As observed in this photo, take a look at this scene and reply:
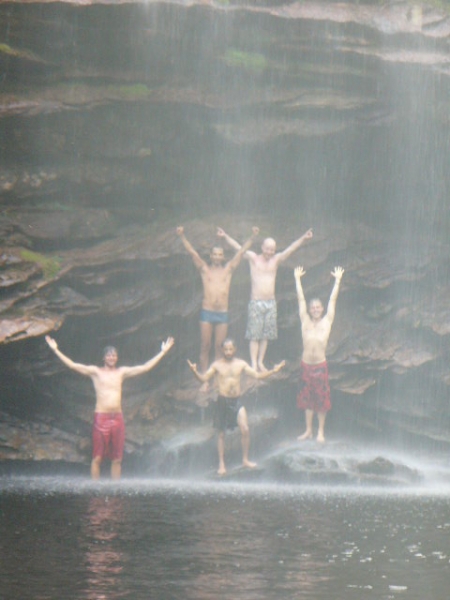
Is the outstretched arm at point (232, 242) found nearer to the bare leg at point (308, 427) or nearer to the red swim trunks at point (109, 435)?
the bare leg at point (308, 427)

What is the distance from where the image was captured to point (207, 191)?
1830 centimetres

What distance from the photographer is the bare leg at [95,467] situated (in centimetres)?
1473

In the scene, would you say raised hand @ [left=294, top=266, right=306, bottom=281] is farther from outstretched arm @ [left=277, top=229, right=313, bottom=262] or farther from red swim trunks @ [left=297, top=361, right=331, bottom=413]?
red swim trunks @ [left=297, top=361, right=331, bottom=413]

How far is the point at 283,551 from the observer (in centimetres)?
907

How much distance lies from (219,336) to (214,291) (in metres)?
0.86

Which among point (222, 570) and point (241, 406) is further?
point (241, 406)

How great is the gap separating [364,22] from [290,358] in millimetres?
6443

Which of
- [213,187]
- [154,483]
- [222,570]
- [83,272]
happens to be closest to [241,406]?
[154,483]

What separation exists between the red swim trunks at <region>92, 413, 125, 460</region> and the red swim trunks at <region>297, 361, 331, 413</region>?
135 inches

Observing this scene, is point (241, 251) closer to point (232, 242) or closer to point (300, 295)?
point (232, 242)

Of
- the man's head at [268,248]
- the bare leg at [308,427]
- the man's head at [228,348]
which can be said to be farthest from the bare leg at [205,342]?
the bare leg at [308,427]

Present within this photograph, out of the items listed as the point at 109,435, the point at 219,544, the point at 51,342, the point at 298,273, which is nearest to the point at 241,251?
the point at 298,273

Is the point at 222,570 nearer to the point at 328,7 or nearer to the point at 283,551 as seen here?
the point at 283,551

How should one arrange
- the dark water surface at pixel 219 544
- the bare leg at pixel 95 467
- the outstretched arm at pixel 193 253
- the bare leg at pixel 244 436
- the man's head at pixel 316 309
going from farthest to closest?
the man's head at pixel 316 309, the outstretched arm at pixel 193 253, the bare leg at pixel 244 436, the bare leg at pixel 95 467, the dark water surface at pixel 219 544
